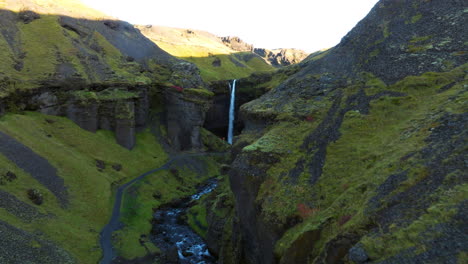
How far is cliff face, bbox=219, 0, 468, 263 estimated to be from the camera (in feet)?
51.2

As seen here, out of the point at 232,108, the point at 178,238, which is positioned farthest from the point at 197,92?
the point at 178,238

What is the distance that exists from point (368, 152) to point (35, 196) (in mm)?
43035

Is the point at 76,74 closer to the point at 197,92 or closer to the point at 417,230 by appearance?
the point at 197,92

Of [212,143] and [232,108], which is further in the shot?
[232,108]

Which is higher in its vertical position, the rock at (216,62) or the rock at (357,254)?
the rock at (216,62)

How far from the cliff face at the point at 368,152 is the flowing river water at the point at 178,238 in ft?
28.8

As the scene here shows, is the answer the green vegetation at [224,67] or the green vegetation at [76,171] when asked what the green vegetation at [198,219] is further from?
the green vegetation at [224,67]

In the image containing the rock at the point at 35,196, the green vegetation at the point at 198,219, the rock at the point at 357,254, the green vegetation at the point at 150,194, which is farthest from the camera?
the green vegetation at the point at 198,219

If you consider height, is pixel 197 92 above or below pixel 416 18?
below

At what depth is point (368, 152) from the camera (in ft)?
86.3

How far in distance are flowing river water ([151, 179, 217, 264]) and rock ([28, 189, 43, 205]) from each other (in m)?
16.8

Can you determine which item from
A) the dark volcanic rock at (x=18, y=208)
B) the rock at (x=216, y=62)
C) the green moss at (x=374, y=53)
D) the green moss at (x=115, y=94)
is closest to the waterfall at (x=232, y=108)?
the rock at (x=216, y=62)

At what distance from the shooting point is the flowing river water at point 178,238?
144 ft

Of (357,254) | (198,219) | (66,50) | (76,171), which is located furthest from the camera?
(66,50)
